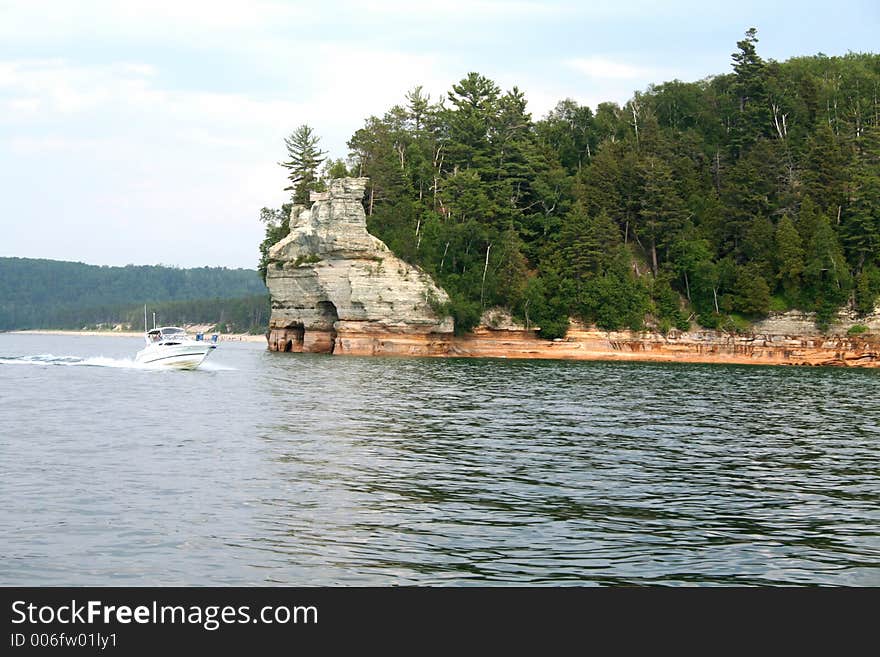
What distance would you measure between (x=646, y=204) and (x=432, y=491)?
78955mm

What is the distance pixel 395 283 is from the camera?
84.5 meters

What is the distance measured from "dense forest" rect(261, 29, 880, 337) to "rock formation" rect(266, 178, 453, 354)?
3.55m

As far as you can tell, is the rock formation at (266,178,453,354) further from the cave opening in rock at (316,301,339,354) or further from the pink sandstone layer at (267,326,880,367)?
the pink sandstone layer at (267,326,880,367)

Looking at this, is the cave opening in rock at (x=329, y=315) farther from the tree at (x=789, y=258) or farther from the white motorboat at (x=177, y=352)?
the tree at (x=789, y=258)

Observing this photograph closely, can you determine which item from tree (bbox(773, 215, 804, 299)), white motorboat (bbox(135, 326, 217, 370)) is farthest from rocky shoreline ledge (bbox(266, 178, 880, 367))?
white motorboat (bbox(135, 326, 217, 370))

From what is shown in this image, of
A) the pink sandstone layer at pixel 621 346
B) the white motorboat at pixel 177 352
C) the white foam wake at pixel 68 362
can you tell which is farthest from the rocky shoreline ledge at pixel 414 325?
the white motorboat at pixel 177 352

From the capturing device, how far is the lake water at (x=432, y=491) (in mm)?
13133

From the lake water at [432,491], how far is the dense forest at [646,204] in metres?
48.4

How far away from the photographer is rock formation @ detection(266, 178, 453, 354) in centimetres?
8375

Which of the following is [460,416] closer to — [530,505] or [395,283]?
[530,505]

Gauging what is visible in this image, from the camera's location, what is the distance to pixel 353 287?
83250 mm

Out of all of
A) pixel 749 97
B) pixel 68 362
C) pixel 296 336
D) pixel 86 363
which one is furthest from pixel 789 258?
pixel 68 362
